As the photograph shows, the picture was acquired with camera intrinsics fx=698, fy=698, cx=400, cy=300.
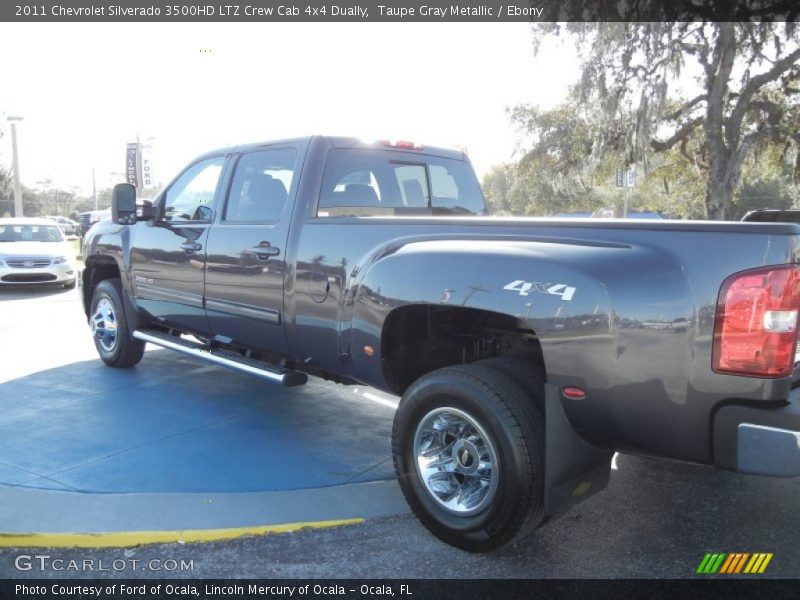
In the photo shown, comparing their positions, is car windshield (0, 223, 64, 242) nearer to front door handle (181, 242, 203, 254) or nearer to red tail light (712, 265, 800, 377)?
front door handle (181, 242, 203, 254)

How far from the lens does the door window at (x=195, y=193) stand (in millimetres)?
5266

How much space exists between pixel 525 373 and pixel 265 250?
79.1 inches

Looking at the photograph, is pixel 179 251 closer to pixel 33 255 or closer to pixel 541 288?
pixel 541 288

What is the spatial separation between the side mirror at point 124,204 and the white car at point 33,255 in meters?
8.10

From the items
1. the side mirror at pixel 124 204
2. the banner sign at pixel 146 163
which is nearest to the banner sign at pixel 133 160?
the banner sign at pixel 146 163

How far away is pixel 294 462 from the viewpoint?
438 centimetres

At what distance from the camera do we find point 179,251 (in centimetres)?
534

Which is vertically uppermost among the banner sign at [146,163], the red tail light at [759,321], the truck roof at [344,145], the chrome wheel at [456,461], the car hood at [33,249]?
the banner sign at [146,163]

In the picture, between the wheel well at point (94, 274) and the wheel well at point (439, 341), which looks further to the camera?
the wheel well at point (94, 274)

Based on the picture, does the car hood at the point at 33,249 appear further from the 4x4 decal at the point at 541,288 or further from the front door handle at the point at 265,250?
the 4x4 decal at the point at 541,288

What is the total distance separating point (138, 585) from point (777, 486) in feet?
11.5

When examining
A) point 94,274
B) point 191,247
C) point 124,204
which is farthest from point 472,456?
point 94,274

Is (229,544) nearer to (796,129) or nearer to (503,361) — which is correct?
(503,361)

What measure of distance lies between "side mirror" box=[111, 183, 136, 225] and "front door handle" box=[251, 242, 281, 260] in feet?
5.74
